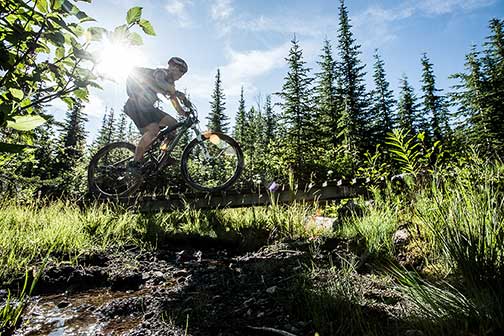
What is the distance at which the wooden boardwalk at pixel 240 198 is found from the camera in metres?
5.67

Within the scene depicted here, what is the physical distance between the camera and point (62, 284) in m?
2.54

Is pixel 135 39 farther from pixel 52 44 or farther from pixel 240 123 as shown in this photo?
pixel 240 123

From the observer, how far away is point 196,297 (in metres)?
2.03

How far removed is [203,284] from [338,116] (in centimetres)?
2986

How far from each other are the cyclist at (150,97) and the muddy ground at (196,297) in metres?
2.66

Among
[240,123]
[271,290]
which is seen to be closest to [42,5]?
[271,290]

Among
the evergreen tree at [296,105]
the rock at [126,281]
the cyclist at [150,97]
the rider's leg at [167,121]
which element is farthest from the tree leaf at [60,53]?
the evergreen tree at [296,105]

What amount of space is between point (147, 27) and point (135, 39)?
8 centimetres

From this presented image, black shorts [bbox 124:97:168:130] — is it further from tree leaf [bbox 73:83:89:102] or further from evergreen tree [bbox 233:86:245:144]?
evergreen tree [bbox 233:86:245:144]

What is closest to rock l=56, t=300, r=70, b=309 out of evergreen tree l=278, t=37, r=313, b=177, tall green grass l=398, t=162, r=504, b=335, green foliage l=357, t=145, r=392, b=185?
tall green grass l=398, t=162, r=504, b=335

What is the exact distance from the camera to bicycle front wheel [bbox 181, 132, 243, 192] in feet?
18.0

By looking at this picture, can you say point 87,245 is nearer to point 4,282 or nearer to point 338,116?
point 4,282

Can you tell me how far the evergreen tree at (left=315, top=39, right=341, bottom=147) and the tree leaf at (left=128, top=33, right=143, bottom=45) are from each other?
27886mm

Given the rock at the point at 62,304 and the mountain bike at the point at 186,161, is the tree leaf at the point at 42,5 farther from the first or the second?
the mountain bike at the point at 186,161
